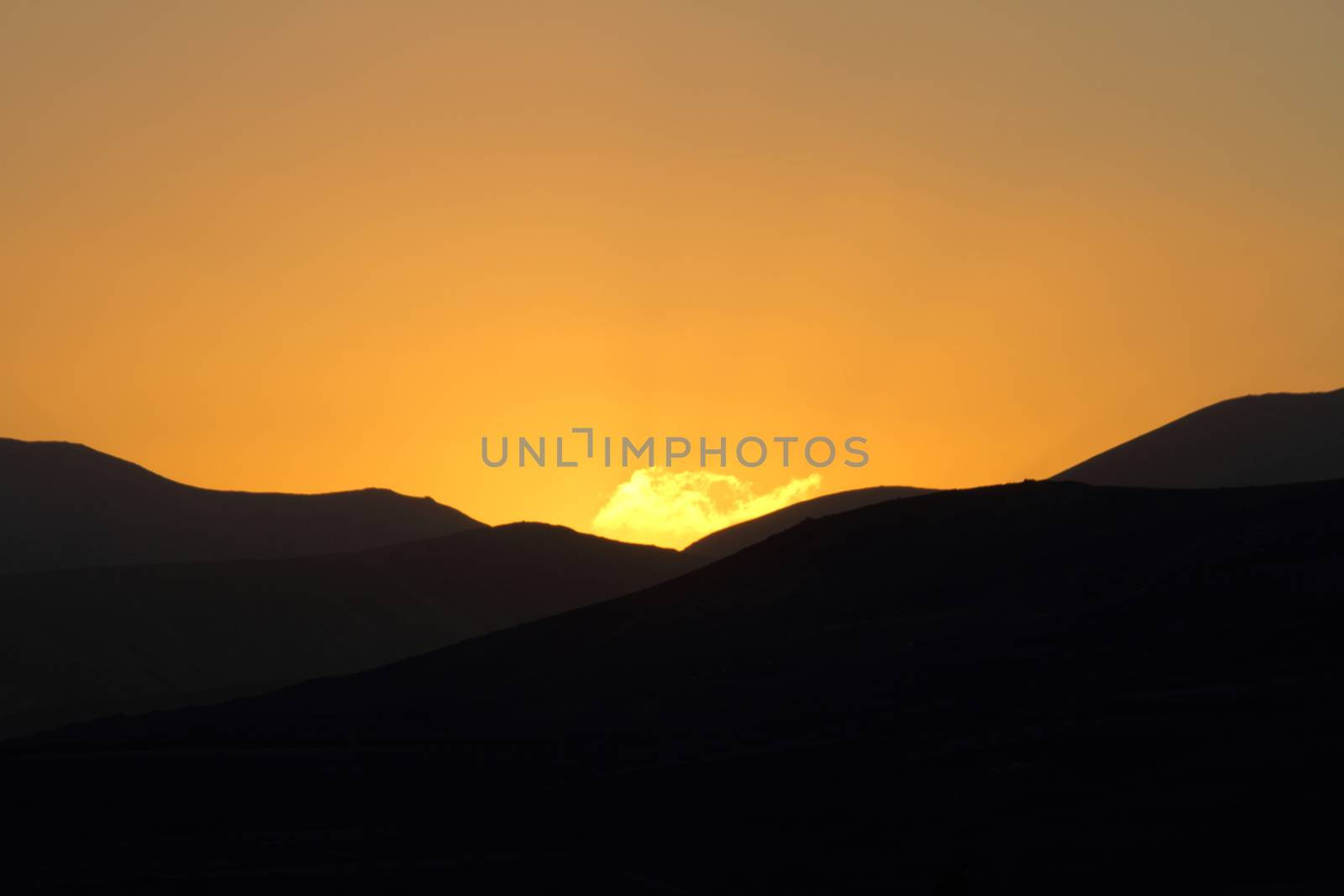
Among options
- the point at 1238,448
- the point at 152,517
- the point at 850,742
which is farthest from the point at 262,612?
the point at 1238,448

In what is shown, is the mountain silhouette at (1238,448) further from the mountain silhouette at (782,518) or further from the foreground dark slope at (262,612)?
the foreground dark slope at (262,612)

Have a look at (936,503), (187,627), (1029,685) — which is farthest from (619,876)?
(187,627)

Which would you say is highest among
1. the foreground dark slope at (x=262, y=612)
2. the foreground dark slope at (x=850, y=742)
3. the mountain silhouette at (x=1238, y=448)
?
the mountain silhouette at (x=1238, y=448)

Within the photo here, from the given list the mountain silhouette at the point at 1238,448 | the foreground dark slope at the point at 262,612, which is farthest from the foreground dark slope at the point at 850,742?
the mountain silhouette at the point at 1238,448

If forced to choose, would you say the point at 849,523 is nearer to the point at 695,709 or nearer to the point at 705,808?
the point at 695,709

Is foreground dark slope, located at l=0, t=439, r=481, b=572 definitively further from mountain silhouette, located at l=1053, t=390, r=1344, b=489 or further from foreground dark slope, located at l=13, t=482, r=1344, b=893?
foreground dark slope, located at l=13, t=482, r=1344, b=893

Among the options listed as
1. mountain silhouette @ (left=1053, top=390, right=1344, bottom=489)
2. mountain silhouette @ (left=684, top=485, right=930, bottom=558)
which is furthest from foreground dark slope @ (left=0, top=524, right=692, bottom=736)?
mountain silhouette @ (left=1053, top=390, right=1344, bottom=489)
